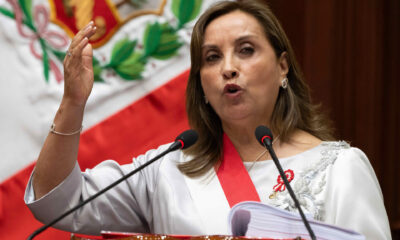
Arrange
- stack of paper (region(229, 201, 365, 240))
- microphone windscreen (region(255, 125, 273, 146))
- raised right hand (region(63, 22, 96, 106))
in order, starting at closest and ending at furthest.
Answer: stack of paper (region(229, 201, 365, 240)) → microphone windscreen (region(255, 125, 273, 146)) → raised right hand (region(63, 22, 96, 106))

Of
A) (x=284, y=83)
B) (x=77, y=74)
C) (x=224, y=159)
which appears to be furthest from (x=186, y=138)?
(x=284, y=83)

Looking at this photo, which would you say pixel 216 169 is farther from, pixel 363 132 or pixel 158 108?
pixel 363 132

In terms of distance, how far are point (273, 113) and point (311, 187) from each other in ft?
1.01

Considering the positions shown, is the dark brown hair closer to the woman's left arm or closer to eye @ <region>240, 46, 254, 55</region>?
eye @ <region>240, 46, 254, 55</region>

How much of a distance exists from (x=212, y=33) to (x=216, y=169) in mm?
381

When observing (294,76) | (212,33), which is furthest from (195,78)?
(294,76)

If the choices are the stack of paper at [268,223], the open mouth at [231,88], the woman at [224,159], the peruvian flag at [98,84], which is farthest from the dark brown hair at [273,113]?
the stack of paper at [268,223]

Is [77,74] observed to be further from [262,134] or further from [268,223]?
[268,223]

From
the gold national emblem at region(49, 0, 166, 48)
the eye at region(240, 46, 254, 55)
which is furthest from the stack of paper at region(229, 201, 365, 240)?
the gold national emblem at region(49, 0, 166, 48)

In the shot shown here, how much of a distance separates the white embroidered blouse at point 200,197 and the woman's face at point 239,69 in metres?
0.16

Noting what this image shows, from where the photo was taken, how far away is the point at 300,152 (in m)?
1.58

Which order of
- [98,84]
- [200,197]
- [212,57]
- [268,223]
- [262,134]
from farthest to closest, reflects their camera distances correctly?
[98,84]
[212,57]
[200,197]
[262,134]
[268,223]

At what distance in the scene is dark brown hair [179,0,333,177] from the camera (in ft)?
5.43

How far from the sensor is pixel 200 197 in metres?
1.53
